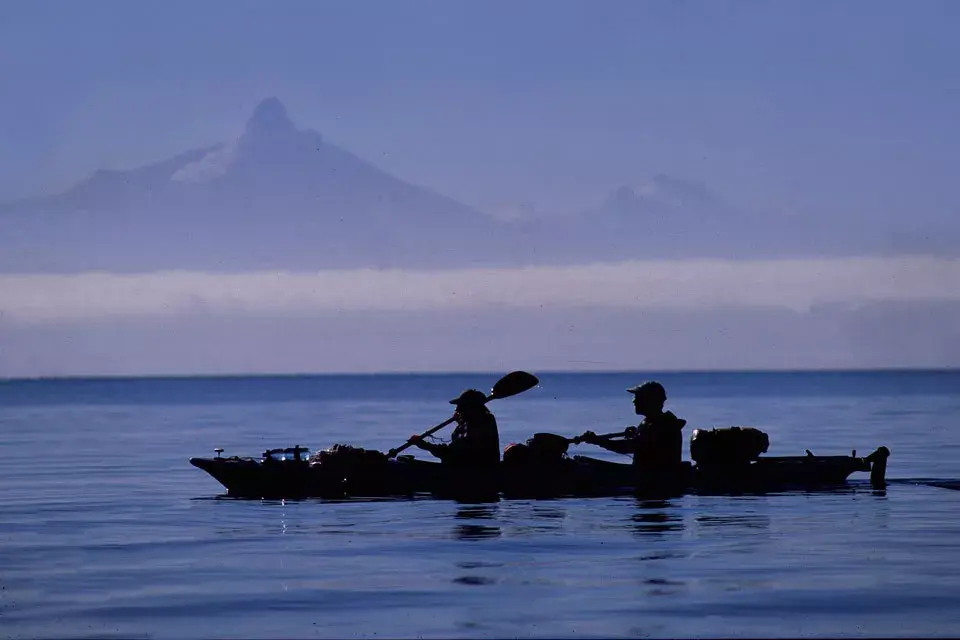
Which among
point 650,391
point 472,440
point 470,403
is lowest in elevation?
point 472,440

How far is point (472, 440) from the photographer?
32750 mm

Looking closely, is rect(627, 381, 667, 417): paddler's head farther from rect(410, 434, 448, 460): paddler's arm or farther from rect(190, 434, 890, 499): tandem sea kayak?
rect(410, 434, 448, 460): paddler's arm

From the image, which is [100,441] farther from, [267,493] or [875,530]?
[875,530]

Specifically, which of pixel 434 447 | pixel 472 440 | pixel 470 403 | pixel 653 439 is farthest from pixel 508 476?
pixel 653 439

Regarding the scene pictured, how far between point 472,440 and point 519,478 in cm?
143

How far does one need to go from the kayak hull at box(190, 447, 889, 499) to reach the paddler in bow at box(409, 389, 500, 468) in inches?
9.3

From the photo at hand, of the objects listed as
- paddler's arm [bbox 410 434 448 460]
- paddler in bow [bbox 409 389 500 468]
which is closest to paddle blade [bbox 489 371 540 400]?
paddler in bow [bbox 409 389 500 468]

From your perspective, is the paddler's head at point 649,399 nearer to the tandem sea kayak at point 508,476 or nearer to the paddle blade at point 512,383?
the tandem sea kayak at point 508,476

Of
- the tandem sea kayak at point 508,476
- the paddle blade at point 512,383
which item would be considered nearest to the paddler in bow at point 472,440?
the tandem sea kayak at point 508,476

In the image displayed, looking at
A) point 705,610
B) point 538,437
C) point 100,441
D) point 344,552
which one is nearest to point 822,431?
point 100,441

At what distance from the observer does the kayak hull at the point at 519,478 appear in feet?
110

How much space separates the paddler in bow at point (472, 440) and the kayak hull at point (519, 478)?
0.78ft

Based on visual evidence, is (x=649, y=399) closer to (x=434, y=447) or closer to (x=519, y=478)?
(x=519, y=478)

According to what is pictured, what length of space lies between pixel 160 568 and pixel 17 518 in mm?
9970
